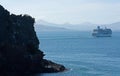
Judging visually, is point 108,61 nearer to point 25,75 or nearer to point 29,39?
point 29,39

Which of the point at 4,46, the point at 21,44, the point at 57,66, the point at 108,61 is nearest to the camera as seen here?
the point at 4,46

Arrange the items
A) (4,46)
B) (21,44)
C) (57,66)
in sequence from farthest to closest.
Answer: (57,66) → (21,44) → (4,46)

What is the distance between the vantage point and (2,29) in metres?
82.2

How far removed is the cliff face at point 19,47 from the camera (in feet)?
267

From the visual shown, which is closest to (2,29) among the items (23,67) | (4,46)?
(4,46)

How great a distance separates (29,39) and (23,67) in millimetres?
9795

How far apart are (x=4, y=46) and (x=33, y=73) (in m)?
8.70

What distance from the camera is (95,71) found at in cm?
9150

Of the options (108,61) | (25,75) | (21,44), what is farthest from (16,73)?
(108,61)

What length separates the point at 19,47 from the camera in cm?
8519

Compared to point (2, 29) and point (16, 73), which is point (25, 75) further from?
point (2, 29)

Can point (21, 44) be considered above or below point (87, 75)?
above

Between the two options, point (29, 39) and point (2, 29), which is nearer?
point (2, 29)

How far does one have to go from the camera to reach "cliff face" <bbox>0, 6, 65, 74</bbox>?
81438mm
